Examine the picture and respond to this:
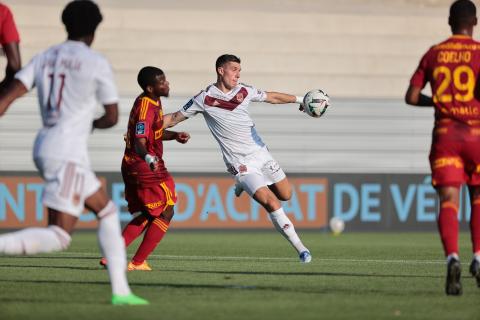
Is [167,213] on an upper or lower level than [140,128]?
lower

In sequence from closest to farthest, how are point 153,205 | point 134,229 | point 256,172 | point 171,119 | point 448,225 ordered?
point 448,225
point 153,205
point 134,229
point 171,119
point 256,172

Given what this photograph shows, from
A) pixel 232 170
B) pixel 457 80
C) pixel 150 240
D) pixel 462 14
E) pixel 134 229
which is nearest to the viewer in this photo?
pixel 457 80

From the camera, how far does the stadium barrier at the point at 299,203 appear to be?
72.8ft

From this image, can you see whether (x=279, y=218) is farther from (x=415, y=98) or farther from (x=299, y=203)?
(x=299, y=203)

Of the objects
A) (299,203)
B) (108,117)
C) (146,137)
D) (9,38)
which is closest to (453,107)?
(108,117)

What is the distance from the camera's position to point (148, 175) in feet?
39.9

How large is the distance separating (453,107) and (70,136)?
296 centimetres

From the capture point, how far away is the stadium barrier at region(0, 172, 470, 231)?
22.2 meters

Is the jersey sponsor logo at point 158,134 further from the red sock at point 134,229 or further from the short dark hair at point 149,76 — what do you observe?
the red sock at point 134,229

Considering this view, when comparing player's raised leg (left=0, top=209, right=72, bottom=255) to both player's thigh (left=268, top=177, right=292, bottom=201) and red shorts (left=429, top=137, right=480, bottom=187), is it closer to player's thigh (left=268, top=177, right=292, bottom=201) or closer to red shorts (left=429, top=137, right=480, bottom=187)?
red shorts (left=429, top=137, right=480, bottom=187)

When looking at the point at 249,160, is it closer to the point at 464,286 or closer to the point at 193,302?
the point at 464,286

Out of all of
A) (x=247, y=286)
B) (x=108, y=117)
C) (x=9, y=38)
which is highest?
(x=9, y=38)

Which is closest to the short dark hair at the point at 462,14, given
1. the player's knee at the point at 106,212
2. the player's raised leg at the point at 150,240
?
the player's knee at the point at 106,212

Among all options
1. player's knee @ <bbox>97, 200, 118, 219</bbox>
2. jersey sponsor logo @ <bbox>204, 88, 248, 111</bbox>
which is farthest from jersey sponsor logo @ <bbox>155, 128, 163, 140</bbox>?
player's knee @ <bbox>97, 200, 118, 219</bbox>
